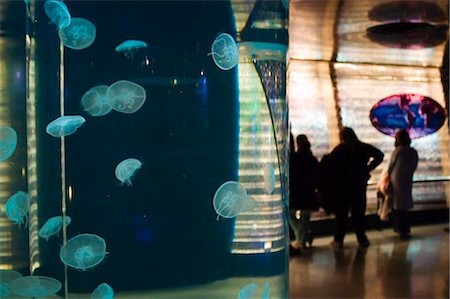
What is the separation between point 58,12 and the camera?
261 centimetres

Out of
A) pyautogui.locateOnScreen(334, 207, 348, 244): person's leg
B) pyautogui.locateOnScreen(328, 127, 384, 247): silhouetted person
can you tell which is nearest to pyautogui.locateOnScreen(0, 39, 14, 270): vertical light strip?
pyautogui.locateOnScreen(328, 127, 384, 247): silhouetted person

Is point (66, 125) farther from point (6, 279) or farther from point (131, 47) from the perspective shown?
point (6, 279)

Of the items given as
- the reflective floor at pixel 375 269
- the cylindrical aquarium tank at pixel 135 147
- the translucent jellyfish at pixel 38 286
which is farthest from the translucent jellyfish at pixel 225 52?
the reflective floor at pixel 375 269

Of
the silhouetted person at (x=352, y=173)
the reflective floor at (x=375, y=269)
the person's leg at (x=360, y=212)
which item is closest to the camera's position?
the reflective floor at (x=375, y=269)

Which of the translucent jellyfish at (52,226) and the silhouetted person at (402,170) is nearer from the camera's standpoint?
the translucent jellyfish at (52,226)

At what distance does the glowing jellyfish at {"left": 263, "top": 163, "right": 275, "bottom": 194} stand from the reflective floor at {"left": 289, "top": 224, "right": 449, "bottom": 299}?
1.77 metres

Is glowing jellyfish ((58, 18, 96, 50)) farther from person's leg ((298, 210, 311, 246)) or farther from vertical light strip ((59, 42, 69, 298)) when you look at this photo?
person's leg ((298, 210, 311, 246))

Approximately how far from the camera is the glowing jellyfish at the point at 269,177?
2.77 meters

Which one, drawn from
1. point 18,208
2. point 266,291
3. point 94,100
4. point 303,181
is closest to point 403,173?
point 303,181

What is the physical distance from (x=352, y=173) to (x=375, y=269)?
1379 mm

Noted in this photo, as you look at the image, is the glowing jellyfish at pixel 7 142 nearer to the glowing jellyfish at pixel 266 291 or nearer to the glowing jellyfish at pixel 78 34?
the glowing jellyfish at pixel 78 34

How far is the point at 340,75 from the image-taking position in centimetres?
862

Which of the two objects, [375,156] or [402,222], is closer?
[375,156]

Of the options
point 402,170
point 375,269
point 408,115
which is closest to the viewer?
point 375,269
